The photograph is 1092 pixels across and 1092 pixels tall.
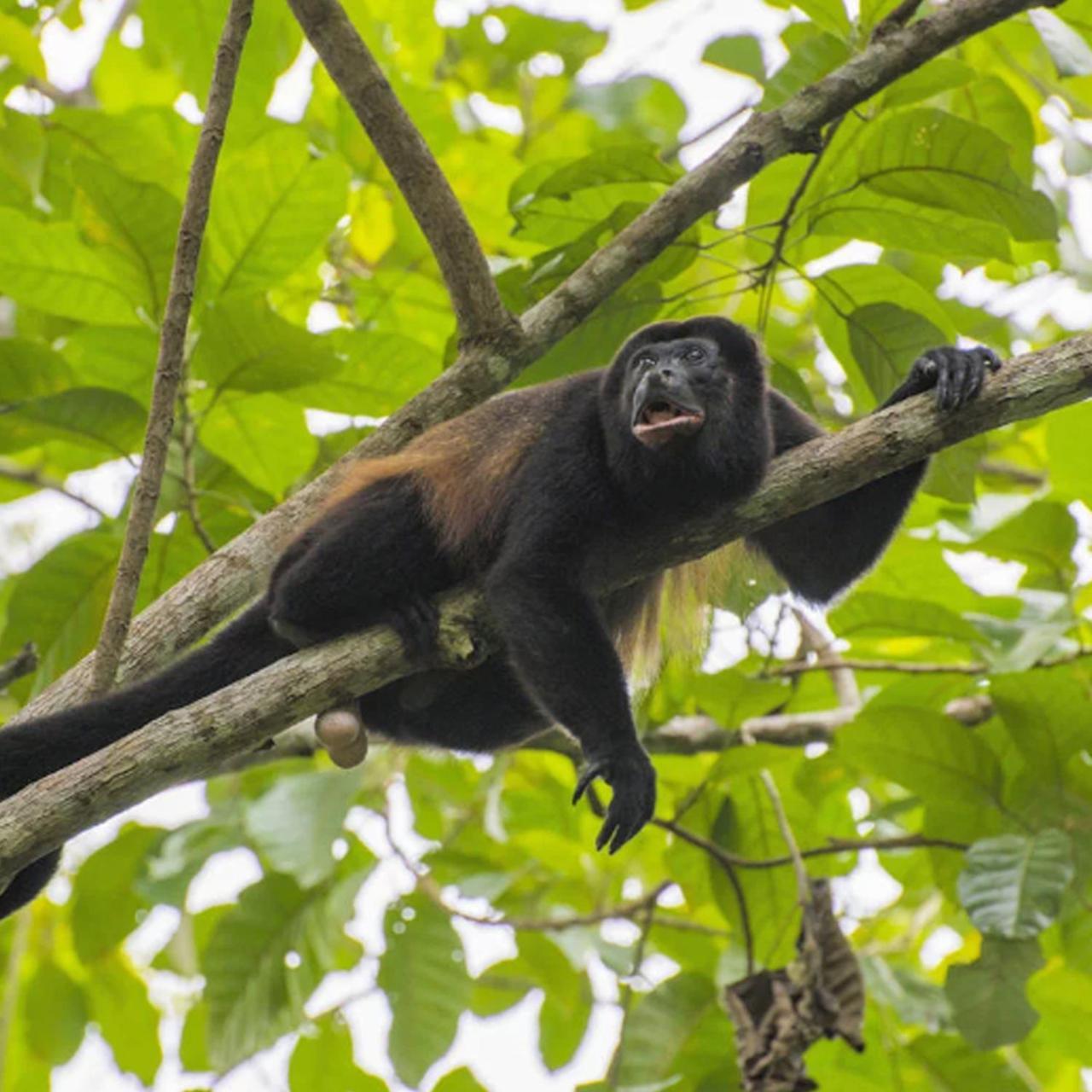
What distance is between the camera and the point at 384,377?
3850 mm

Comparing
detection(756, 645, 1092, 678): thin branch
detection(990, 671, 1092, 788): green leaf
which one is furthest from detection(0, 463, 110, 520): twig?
detection(990, 671, 1092, 788): green leaf

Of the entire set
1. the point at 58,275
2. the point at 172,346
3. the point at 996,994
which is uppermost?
the point at 58,275

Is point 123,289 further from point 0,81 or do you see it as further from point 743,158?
point 743,158

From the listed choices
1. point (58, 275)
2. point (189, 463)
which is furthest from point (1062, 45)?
point (58, 275)

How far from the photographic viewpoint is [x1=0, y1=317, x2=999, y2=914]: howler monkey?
10.3 ft

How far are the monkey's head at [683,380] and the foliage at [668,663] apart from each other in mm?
134

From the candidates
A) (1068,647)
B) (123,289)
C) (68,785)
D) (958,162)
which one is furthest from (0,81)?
(1068,647)

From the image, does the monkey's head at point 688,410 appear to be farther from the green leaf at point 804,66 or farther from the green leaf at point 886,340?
the green leaf at point 804,66

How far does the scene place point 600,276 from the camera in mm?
3295

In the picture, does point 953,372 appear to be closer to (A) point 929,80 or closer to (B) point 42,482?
(A) point 929,80

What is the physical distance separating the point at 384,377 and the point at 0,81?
121 centimetres

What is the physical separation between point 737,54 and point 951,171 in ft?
3.91

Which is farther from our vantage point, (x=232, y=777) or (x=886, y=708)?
(x=232, y=777)

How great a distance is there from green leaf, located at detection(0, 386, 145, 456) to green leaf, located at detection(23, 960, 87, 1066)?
195 centimetres
